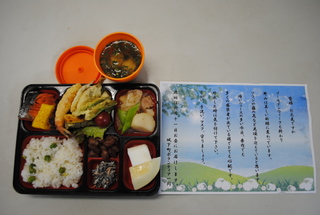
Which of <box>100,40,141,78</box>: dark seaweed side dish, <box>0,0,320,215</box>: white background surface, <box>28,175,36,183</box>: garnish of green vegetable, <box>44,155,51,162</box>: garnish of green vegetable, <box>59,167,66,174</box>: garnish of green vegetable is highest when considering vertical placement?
<box>0,0,320,215</box>: white background surface

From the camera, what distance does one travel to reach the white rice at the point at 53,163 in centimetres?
153

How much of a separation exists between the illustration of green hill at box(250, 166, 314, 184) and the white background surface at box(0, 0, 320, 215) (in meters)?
0.16

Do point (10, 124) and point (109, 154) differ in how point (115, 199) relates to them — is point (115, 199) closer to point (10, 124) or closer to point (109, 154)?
point (109, 154)

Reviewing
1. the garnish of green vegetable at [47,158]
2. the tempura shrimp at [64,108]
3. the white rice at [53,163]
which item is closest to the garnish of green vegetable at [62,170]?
the white rice at [53,163]

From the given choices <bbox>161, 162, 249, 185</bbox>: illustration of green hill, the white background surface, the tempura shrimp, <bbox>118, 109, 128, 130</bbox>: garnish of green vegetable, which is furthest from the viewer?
the white background surface

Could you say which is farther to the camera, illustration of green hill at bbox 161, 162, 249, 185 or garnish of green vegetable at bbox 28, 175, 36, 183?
illustration of green hill at bbox 161, 162, 249, 185

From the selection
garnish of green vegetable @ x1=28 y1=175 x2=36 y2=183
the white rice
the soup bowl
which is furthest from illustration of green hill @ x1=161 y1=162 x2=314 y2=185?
garnish of green vegetable @ x1=28 y1=175 x2=36 y2=183

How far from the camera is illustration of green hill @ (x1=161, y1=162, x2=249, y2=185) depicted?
1723 mm

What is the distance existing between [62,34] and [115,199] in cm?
156

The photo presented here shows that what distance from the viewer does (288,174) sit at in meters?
1.79

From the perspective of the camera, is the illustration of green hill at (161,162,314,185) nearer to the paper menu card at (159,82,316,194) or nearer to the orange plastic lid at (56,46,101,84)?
the paper menu card at (159,82,316,194)

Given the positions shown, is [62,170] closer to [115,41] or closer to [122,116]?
[122,116]

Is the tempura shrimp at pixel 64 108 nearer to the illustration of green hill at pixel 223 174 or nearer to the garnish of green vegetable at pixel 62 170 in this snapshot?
the garnish of green vegetable at pixel 62 170

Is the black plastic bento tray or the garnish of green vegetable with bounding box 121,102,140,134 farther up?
the garnish of green vegetable with bounding box 121,102,140,134
